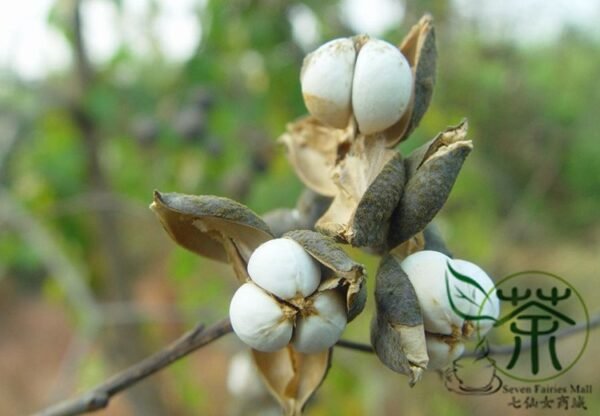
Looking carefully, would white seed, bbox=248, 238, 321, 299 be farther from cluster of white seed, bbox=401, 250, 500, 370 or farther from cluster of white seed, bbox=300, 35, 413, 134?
cluster of white seed, bbox=300, 35, 413, 134

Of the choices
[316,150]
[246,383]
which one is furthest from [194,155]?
[316,150]

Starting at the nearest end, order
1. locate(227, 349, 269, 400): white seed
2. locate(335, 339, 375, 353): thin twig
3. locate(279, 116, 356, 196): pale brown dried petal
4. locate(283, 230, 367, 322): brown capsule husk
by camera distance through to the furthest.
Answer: locate(283, 230, 367, 322): brown capsule husk < locate(335, 339, 375, 353): thin twig < locate(279, 116, 356, 196): pale brown dried petal < locate(227, 349, 269, 400): white seed

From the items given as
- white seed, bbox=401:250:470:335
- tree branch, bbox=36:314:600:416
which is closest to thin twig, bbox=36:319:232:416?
tree branch, bbox=36:314:600:416

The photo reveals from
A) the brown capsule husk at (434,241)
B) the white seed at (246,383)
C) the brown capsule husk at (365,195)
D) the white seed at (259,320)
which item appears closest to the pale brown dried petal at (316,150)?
the brown capsule husk at (365,195)

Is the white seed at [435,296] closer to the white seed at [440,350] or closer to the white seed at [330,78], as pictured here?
the white seed at [440,350]

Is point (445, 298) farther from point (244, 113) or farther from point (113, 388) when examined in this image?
point (244, 113)

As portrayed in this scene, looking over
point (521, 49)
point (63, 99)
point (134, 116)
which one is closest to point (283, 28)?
point (134, 116)
